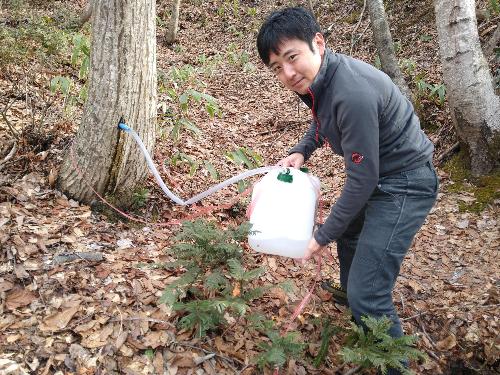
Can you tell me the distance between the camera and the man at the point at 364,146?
210 centimetres

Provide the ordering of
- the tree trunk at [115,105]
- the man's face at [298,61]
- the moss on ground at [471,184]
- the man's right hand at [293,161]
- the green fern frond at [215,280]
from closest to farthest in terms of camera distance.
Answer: the man's face at [298,61], the green fern frond at [215,280], the man's right hand at [293,161], the tree trunk at [115,105], the moss on ground at [471,184]

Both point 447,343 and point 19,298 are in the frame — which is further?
point 447,343

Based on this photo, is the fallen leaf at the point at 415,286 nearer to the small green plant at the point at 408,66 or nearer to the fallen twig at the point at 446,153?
the fallen twig at the point at 446,153

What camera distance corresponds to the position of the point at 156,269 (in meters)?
3.02

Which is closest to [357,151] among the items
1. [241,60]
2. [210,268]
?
[210,268]

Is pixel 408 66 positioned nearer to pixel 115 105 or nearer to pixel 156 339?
pixel 115 105

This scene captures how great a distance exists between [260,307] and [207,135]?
3373mm

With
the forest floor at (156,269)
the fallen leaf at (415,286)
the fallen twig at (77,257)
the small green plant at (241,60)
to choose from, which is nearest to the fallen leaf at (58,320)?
the forest floor at (156,269)

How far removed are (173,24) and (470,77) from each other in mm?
8730

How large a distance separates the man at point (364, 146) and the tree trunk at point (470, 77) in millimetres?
2443

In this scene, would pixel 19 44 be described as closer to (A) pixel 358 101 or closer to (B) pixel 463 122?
(A) pixel 358 101

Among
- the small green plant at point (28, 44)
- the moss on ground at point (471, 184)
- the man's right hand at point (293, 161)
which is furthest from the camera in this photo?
the small green plant at point (28, 44)

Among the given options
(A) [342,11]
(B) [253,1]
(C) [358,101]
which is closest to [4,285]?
(C) [358,101]

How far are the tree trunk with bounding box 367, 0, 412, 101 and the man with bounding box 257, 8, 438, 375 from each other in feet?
13.7
